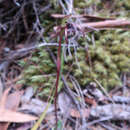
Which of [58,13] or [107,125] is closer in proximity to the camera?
[107,125]

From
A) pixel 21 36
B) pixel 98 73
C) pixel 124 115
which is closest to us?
pixel 124 115

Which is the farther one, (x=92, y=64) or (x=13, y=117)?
(x=92, y=64)

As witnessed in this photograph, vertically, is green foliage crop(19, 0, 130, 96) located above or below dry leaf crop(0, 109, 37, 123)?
above

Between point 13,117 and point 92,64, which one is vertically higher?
point 92,64

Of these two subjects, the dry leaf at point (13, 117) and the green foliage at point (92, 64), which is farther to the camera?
the green foliage at point (92, 64)

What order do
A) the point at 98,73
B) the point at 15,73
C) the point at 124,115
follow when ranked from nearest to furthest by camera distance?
1. the point at 124,115
2. the point at 98,73
3. the point at 15,73

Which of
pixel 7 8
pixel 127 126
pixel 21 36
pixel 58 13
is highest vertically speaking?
pixel 7 8

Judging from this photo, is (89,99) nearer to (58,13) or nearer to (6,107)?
(6,107)

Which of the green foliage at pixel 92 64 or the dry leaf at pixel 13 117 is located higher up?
the green foliage at pixel 92 64

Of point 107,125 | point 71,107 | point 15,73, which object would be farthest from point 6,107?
point 107,125

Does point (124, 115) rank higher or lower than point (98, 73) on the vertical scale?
lower

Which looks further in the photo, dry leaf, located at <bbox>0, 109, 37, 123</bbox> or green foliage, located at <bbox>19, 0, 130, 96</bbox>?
green foliage, located at <bbox>19, 0, 130, 96</bbox>
